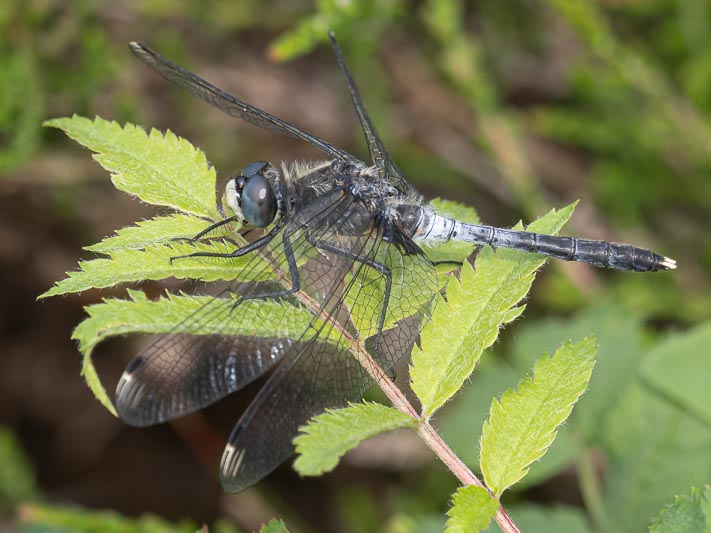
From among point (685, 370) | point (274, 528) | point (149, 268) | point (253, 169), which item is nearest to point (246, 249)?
point (149, 268)

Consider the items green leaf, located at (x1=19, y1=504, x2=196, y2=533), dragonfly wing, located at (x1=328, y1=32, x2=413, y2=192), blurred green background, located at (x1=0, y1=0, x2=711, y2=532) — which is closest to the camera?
green leaf, located at (x1=19, y1=504, x2=196, y2=533)

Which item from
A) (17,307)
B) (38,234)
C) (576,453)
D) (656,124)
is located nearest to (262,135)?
(38,234)

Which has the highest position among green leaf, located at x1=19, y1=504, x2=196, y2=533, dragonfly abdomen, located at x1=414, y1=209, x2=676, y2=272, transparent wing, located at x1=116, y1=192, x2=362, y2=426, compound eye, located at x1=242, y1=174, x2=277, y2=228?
dragonfly abdomen, located at x1=414, y1=209, x2=676, y2=272

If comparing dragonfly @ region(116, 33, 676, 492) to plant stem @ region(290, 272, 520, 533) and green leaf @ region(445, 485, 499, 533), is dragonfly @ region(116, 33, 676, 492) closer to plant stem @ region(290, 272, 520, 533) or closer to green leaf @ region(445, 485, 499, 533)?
plant stem @ region(290, 272, 520, 533)

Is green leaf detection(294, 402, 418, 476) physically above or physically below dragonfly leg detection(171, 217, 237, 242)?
below

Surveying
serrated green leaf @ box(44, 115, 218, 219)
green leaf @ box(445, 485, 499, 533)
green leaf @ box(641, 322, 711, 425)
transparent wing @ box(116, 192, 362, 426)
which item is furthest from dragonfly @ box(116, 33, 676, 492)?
green leaf @ box(641, 322, 711, 425)

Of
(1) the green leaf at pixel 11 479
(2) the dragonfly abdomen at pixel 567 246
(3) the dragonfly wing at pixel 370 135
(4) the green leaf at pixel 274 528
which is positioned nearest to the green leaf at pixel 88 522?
(1) the green leaf at pixel 11 479

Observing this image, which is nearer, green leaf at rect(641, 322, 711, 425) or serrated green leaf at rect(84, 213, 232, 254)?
serrated green leaf at rect(84, 213, 232, 254)

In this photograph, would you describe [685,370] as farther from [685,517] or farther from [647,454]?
[685,517]
